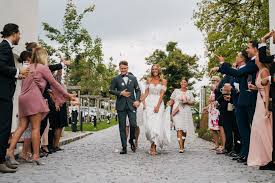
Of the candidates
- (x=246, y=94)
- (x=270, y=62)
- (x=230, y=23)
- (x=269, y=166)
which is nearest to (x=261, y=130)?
(x=269, y=166)

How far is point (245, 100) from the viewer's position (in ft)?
32.6

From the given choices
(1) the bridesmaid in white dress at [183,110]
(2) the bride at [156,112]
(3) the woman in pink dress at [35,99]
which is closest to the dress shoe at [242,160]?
(2) the bride at [156,112]

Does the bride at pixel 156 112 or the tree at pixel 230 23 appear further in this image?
the tree at pixel 230 23

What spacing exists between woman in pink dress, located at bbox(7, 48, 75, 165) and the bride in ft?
10.8

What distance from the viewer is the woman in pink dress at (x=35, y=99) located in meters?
9.13

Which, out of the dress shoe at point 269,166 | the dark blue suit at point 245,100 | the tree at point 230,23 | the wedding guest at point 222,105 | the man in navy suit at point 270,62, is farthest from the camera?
the tree at point 230,23

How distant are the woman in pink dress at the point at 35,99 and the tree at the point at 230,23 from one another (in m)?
23.5

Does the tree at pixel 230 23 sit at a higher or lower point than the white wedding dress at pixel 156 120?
higher

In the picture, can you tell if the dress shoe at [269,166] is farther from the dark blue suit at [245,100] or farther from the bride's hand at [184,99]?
the bride's hand at [184,99]

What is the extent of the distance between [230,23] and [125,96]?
2245cm

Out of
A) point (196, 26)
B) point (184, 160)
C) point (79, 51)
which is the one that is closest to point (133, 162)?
point (184, 160)

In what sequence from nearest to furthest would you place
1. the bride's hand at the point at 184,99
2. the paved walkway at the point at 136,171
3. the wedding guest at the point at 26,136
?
A: the paved walkway at the point at 136,171, the wedding guest at the point at 26,136, the bride's hand at the point at 184,99

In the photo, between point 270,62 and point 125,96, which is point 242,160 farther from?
point 125,96

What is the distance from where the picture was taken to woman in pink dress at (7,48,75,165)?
913 cm
